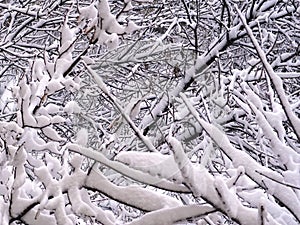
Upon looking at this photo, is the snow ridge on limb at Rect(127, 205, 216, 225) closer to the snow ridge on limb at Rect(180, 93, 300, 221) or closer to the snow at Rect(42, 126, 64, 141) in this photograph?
the snow ridge on limb at Rect(180, 93, 300, 221)

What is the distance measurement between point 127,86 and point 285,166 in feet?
12.0

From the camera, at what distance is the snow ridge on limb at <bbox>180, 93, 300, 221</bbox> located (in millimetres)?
1297

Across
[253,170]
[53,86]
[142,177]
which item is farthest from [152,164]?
[53,86]

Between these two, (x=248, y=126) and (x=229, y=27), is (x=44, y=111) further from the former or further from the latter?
(x=229, y=27)

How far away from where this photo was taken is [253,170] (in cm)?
134

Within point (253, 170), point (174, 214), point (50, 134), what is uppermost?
point (50, 134)

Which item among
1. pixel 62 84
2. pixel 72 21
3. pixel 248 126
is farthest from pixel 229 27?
pixel 62 84

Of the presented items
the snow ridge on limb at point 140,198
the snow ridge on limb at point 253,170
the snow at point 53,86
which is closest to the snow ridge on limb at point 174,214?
the snow ridge on limb at point 140,198

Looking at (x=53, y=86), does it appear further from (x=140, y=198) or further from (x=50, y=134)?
(x=140, y=198)

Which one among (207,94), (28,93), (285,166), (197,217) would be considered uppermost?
(207,94)

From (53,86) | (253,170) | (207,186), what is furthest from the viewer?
(53,86)

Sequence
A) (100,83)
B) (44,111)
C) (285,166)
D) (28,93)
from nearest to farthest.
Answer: (100,83)
(285,166)
(28,93)
(44,111)

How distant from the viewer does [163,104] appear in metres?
4.21

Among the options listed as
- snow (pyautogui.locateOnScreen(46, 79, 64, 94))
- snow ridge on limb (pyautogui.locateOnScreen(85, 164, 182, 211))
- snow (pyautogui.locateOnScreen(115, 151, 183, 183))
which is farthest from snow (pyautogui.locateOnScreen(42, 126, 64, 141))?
snow (pyautogui.locateOnScreen(115, 151, 183, 183))
